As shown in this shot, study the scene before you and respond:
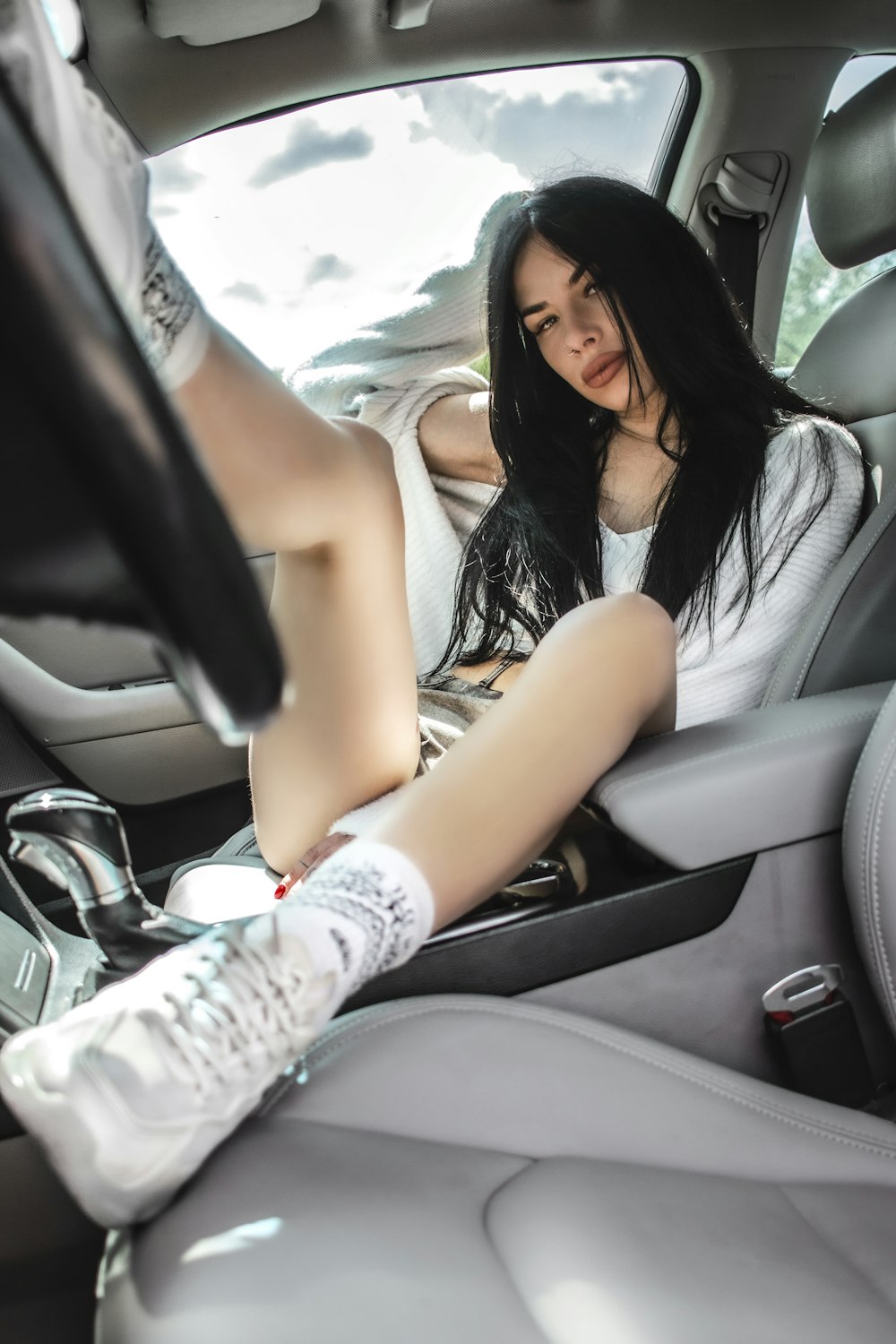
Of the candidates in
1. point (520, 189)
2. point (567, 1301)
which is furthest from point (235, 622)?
point (520, 189)

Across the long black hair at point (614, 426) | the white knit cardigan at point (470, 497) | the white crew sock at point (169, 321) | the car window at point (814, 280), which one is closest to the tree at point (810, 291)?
the car window at point (814, 280)

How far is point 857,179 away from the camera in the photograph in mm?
1309

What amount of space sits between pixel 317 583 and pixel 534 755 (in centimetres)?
27

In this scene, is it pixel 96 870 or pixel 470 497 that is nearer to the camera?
pixel 96 870

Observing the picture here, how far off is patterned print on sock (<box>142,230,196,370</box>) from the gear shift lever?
0.36 metres

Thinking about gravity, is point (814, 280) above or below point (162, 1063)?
above

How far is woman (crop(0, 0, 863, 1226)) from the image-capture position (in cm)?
55

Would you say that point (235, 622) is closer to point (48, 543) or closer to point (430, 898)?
point (48, 543)

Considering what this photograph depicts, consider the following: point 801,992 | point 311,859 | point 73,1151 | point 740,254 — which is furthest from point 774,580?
point 73,1151

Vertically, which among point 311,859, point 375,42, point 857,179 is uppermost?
point 375,42

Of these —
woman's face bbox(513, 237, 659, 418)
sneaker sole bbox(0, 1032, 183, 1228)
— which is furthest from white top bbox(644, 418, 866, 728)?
sneaker sole bbox(0, 1032, 183, 1228)

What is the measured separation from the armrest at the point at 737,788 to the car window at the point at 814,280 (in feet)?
2.66

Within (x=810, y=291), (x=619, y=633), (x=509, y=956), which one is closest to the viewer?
(x=509, y=956)

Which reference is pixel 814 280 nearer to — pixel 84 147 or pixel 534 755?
pixel 534 755
